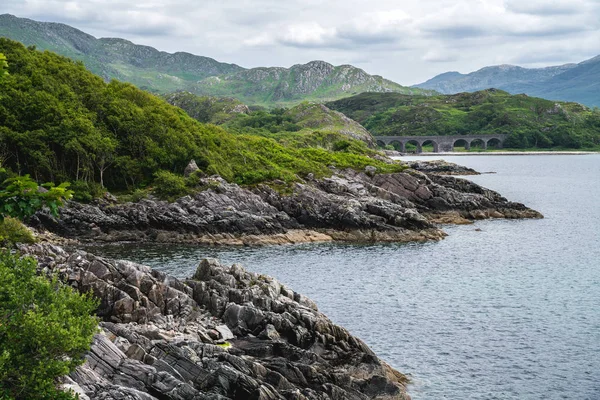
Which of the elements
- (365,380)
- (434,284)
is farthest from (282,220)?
(365,380)

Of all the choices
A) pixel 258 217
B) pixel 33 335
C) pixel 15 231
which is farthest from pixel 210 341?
pixel 258 217

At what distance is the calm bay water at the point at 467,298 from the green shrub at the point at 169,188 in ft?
49.5

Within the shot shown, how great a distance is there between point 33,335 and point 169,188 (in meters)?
76.6

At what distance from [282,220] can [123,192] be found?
2777cm

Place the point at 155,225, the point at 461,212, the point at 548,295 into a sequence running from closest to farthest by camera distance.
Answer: the point at 548,295 → the point at 155,225 → the point at 461,212

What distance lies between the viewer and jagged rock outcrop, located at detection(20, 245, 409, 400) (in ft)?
112

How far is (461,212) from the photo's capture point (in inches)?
4882

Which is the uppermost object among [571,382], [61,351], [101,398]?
[61,351]

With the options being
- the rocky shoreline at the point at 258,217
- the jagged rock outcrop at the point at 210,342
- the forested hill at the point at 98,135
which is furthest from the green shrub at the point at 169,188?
the jagged rock outcrop at the point at 210,342

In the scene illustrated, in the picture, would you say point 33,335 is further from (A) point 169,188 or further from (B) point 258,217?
(A) point 169,188

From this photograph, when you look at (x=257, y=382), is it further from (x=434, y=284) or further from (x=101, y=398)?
(x=434, y=284)

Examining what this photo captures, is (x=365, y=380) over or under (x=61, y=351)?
under

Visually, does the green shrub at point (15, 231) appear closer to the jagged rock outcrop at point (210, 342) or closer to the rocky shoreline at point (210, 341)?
the jagged rock outcrop at point (210, 342)

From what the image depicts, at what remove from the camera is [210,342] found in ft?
142
